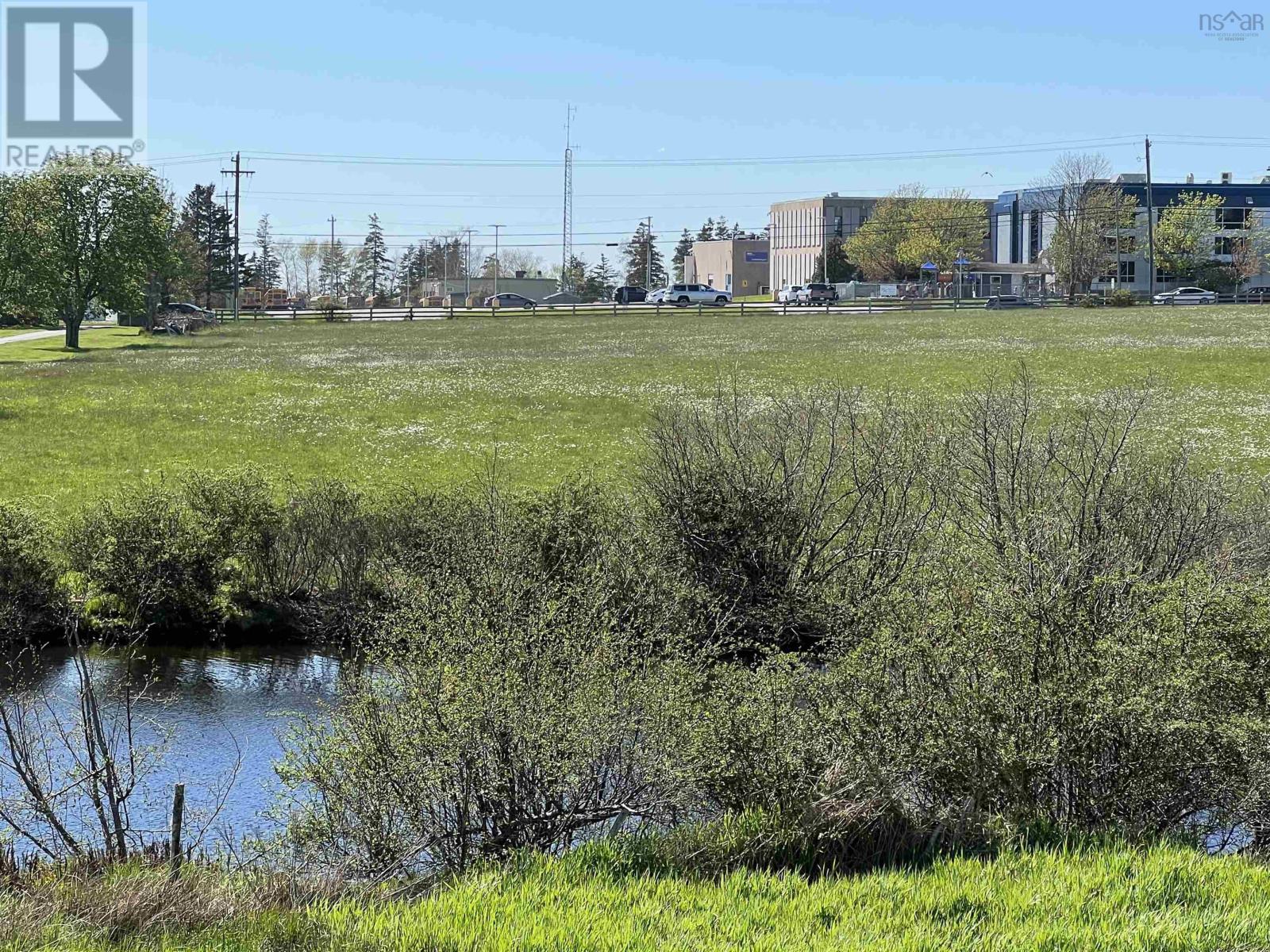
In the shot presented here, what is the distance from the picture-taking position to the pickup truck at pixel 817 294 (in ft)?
340

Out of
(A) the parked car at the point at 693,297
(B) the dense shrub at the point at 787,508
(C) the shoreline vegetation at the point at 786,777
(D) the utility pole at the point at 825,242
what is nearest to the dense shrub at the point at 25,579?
(C) the shoreline vegetation at the point at 786,777

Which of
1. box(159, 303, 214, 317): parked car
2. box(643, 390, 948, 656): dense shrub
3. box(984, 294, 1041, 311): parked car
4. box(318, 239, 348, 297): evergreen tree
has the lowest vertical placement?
box(643, 390, 948, 656): dense shrub

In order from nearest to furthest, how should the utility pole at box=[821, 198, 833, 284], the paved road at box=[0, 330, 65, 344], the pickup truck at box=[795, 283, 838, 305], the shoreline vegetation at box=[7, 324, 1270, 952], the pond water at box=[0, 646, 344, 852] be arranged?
the shoreline vegetation at box=[7, 324, 1270, 952]
the pond water at box=[0, 646, 344, 852]
the paved road at box=[0, 330, 65, 344]
the pickup truck at box=[795, 283, 838, 305]
the utility pole at box=[821, 198, 833, 284]

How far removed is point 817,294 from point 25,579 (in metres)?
96.5

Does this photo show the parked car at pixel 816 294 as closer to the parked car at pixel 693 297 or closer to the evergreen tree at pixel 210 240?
the parked car at pixel 693 297

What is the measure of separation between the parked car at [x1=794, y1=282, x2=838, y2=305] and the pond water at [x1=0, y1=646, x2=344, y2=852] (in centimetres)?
8503

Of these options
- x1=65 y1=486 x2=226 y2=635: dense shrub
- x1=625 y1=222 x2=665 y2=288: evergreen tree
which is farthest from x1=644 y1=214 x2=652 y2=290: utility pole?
x1=65 y1=486 x2=226 y2=635: dense shrub

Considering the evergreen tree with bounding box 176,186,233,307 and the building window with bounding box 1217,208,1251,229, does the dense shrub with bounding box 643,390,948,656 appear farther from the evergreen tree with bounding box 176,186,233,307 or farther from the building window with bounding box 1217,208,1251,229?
the building window with bounding box 1217,208,1251,229

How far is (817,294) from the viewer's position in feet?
367

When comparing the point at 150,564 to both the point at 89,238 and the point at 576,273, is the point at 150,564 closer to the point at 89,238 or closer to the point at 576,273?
the point at 89,238

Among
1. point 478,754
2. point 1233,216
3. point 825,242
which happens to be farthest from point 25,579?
point 825,242

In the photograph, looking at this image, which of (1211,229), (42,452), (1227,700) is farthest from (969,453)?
(1211,229)

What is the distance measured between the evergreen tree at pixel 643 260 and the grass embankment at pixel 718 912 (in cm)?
17895

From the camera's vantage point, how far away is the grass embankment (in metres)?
7.34
